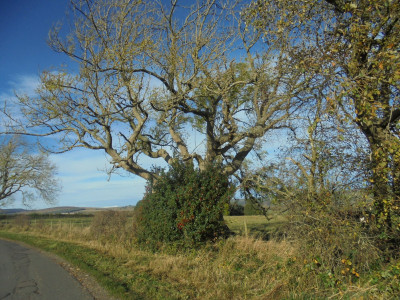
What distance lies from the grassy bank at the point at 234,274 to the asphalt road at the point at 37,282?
666 mm

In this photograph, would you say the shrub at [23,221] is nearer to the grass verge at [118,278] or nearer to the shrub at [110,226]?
the shrub at [110,226]

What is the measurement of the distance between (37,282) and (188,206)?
502 cm

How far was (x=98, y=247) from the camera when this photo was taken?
14.4 metres

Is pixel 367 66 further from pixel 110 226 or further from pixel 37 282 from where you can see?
pixel 110 226

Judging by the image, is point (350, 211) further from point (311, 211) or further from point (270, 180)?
point (270, 180)

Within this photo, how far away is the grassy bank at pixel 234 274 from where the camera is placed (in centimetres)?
620

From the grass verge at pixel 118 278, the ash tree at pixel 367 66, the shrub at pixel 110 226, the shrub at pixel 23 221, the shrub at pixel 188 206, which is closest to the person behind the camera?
the ash tree at pixel 367 66

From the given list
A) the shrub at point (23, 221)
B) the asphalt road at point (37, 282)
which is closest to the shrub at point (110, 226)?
the asphalt road at point (37, 282)

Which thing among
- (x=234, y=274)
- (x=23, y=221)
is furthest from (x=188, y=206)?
(x=23, y=221)

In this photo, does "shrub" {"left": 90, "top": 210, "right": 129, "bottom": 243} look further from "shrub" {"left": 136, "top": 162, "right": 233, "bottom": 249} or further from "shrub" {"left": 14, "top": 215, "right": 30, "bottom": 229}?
"shrub" {"left": 14, "top": 215, "right": 30, "bottom": 229}

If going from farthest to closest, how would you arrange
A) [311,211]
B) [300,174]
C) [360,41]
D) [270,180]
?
[270,180] → [300,174] → [311,211] → [360,41]

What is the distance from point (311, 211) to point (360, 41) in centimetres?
358

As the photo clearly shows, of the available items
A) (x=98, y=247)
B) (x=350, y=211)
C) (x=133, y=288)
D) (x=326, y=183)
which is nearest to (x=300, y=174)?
(x=326, y=183)

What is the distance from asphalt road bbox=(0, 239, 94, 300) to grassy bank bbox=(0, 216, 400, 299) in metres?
0.67
